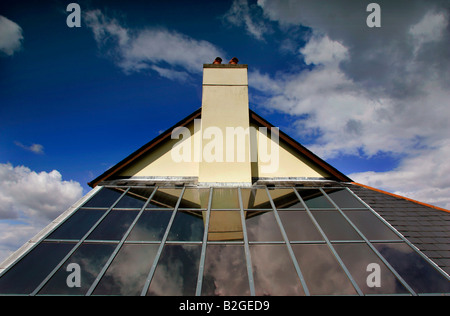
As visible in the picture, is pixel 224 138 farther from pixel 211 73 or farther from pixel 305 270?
pixel 305 270

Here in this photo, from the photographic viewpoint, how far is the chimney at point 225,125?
738cm

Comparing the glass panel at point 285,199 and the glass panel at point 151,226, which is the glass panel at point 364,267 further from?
the glass panel at point 151,226

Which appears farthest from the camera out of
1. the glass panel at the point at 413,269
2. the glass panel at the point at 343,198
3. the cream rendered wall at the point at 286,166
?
the cream rendered wall at the point at 286,166

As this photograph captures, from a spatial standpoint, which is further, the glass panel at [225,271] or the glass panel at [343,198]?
the glass panel at [343,198]

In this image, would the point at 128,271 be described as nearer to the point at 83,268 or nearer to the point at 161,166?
the point at 83,268

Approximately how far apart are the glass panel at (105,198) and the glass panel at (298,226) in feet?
16.5

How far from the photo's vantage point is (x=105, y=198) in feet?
21.0

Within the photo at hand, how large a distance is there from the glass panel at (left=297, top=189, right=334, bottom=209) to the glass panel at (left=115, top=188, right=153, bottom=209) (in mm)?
4938

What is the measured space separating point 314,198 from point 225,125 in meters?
3.98

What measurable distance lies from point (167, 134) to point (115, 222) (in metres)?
4.15

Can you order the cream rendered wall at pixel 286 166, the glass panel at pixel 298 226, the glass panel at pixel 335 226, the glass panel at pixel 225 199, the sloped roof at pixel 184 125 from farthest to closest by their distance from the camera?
1. the cream rendered wall at pixel 286 166
2. the sloped roof at pixel 184 125
3. the glass panel at pixel 225 199
4. the glass panel at pixel 335 226
5. the glass panel at pixel 298 226

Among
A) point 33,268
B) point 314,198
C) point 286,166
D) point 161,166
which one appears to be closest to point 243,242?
point 314,198

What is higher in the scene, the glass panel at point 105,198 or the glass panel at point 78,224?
the glass panel at point 105,198

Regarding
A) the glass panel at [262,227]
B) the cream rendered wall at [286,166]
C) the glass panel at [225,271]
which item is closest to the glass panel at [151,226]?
the glass panel at [225,271]
